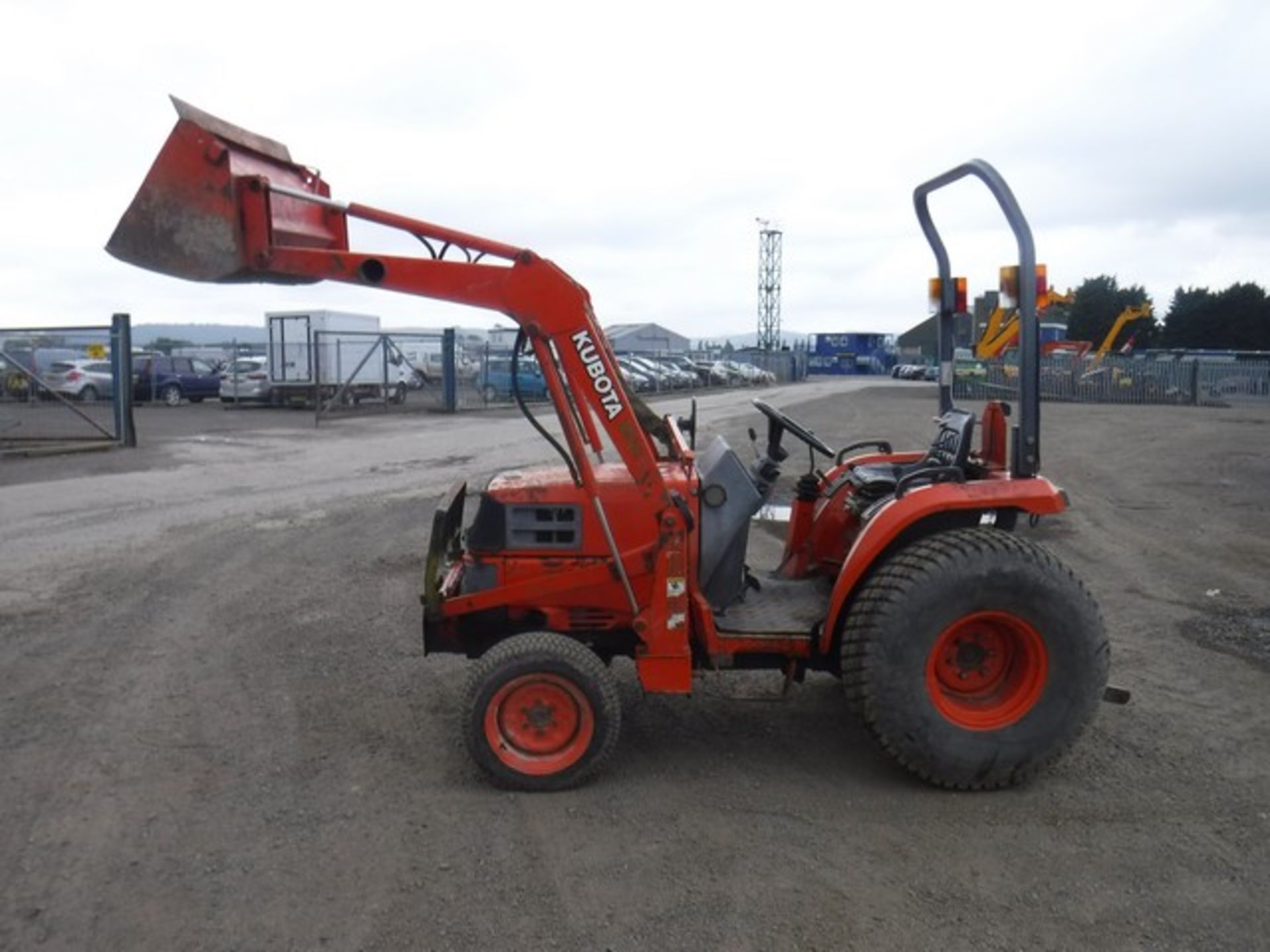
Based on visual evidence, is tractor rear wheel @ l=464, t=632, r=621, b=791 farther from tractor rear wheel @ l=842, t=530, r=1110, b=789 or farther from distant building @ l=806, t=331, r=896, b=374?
distant building @ l=806, t=331, r=896, b=374

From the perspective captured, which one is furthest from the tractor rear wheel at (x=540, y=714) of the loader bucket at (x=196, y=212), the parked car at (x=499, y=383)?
the parked car at (x=499, y=383)

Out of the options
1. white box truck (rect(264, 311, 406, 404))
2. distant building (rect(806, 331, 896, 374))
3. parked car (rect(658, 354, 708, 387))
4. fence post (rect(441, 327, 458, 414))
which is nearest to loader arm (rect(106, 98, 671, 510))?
fence post (rect(441, 327, 458, 414))

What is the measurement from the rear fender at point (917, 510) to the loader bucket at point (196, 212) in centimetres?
275

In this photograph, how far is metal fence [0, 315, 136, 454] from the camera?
18.0 m

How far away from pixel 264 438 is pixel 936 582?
17979mm

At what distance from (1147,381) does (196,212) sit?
33.1 meters

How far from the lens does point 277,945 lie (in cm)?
339

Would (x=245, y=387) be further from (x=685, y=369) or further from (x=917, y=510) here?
(x=917, y=510)

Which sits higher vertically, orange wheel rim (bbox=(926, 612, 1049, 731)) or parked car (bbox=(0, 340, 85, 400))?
parked car (bbox=(0, 340, 85, 400))

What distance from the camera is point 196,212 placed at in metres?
4.43

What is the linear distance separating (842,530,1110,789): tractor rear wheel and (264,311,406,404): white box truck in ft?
→ 86.7

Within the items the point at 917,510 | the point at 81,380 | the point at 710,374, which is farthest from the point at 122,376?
the point at 710,374

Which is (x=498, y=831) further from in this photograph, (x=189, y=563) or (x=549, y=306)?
(x=189, y=563)

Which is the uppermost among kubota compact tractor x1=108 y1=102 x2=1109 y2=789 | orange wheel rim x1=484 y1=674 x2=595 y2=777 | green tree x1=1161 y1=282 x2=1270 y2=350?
green tree x1=1161 y1=282 x2=1270 y2=350
